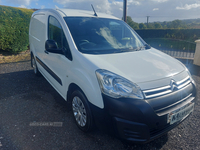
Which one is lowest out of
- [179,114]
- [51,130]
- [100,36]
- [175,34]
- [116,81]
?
[51,130]

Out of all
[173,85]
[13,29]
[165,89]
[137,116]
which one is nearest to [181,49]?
[13,29]

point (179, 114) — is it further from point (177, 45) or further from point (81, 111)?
point (177, 45)

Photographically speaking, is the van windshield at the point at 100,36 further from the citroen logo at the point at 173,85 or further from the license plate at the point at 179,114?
the license plate at the point at 179,114

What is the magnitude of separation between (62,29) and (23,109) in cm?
184

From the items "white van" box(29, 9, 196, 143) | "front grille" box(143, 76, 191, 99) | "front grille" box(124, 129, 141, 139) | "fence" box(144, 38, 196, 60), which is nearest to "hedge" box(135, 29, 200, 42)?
"fence" box(144, 38, 196, 60)

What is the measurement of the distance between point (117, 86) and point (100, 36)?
1.29 m

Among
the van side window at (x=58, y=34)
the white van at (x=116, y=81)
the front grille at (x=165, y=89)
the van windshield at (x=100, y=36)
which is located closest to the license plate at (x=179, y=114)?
the white van at (x=116, y=81)

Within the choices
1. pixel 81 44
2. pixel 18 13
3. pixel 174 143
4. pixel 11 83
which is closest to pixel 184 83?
pixel 174 143

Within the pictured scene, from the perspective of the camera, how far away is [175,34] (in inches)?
832

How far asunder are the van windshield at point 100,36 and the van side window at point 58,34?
191 mm

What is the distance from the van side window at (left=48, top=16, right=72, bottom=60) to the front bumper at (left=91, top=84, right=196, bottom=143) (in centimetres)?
112

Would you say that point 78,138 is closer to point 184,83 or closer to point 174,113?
point 174,113

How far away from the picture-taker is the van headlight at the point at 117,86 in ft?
6.00

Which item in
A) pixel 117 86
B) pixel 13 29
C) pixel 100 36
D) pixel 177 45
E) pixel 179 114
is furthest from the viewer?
pixel 177 45
